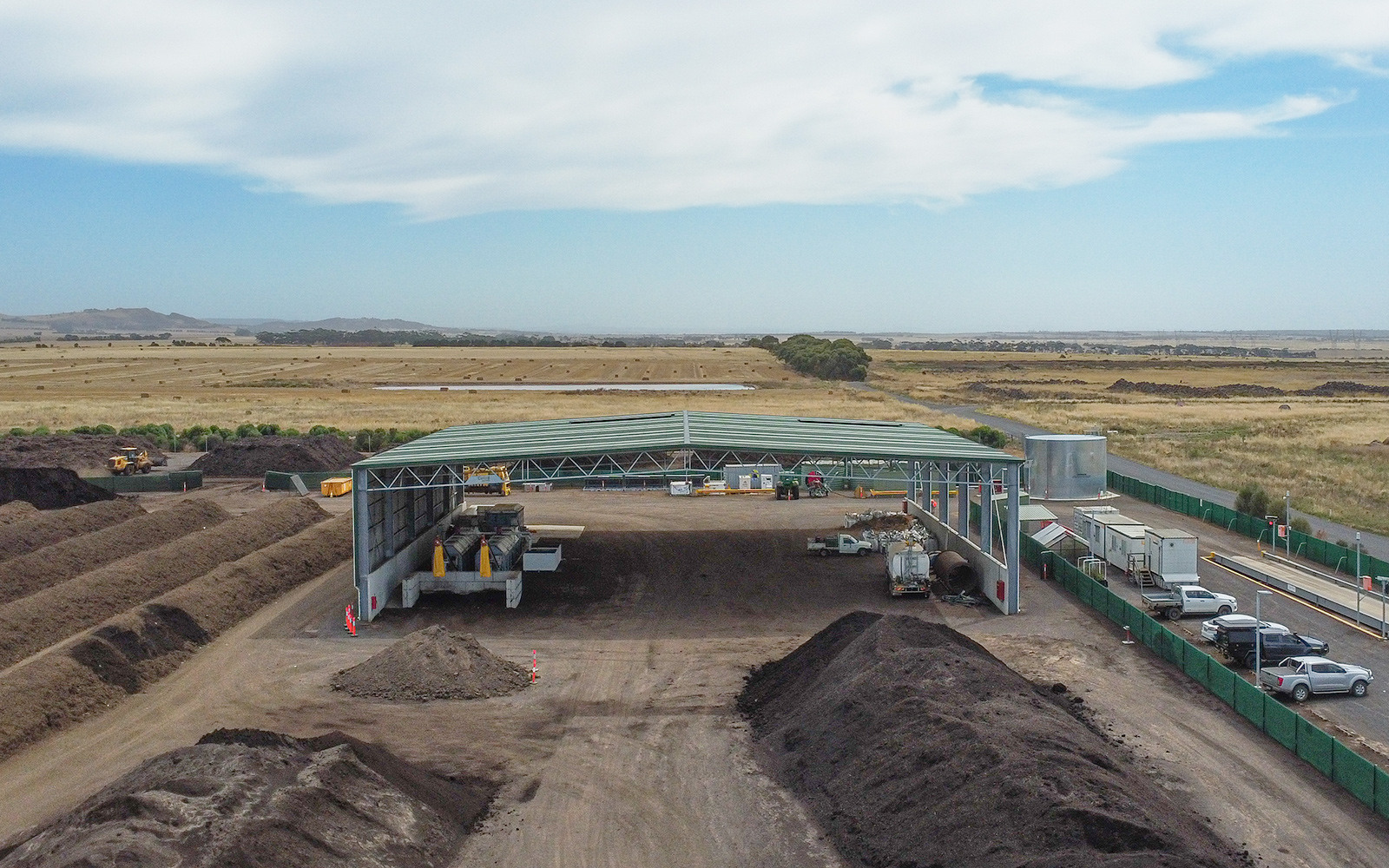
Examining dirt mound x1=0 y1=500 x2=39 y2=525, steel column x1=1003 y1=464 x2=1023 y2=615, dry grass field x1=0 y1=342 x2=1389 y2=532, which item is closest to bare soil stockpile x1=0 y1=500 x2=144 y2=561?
dirt mound x1=0 y1=500 x2=39 y2=525

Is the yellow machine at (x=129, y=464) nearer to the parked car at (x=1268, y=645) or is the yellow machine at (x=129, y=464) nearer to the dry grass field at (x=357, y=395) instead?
the dry grass field at (x=357, y=395)

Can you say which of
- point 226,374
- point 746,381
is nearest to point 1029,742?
point 746,381

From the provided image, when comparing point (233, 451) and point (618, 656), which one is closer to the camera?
point (618, 656)

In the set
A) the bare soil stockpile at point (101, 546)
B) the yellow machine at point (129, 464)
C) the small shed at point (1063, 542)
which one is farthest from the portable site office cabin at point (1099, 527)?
the yellow machine at point (129, 464)

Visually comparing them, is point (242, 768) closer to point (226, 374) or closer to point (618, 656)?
point (618, 656)

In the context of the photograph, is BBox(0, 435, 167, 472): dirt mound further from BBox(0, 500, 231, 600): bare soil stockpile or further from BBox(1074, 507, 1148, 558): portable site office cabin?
BBox(1074, 507, 1148, 558): portable site office cabin

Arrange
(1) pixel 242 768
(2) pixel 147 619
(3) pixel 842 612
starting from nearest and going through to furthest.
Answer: (1) pixel 242 768 → (2) pixel 147 619 → (3) pixel 842 612
